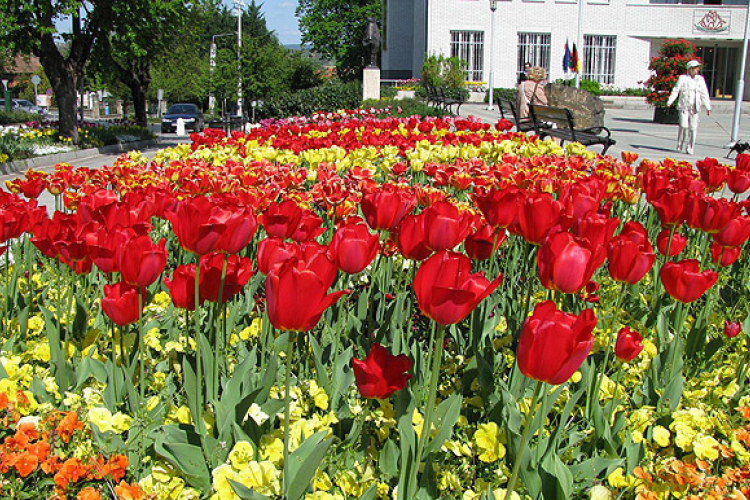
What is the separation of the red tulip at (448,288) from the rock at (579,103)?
37.9 feet

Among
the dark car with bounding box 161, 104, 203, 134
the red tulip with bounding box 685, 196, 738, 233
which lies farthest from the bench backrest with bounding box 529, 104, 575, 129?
the dark car with bounding box 161, 104, 203, 134

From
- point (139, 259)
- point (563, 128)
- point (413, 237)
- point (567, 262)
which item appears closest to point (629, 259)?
point (567, 262)

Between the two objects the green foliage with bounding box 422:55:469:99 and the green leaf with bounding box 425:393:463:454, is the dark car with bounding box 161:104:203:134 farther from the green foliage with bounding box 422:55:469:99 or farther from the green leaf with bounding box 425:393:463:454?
the green leaf with bounding box 425:393:463:454

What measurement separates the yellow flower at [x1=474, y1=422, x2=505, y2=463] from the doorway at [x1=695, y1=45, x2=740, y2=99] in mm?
44971

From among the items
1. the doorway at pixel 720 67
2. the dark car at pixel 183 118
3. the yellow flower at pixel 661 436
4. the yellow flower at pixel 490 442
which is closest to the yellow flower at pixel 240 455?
the yellow flower at pixel 490 442

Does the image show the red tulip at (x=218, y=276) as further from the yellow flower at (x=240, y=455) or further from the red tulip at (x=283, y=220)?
the yellow flower at (x=240, y=455)

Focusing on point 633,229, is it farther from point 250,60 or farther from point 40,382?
point 250,60

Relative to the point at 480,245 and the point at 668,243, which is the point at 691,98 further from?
the point at 480,245

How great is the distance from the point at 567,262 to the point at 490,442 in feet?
1.89

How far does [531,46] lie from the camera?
39188 millimetres

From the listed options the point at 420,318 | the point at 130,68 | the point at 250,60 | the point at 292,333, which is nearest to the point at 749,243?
the point at 420,318

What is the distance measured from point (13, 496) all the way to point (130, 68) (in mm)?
31290

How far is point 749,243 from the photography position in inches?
159

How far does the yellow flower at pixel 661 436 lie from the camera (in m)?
2.08
